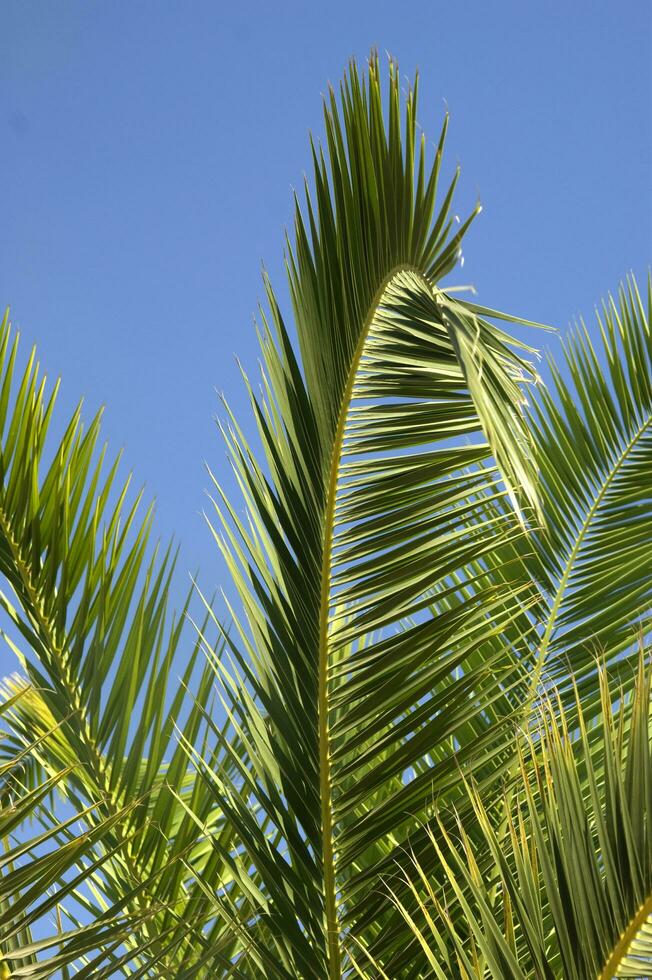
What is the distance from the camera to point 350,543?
6.24 ft

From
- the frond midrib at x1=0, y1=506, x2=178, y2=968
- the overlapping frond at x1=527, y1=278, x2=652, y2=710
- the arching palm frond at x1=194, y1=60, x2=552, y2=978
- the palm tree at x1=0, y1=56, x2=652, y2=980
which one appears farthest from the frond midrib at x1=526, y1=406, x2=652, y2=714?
the frond midrib at x1=0, y1=506, x2=178, y2=968

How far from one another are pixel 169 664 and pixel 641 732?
1.30 metres

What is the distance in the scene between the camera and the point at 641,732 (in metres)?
1.11

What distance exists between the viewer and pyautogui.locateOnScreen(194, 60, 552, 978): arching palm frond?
1809mm

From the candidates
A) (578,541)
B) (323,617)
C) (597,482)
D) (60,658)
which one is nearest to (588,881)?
(323,617)

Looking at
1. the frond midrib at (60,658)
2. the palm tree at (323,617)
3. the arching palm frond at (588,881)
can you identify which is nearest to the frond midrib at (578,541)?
the palm tree at (323,617)

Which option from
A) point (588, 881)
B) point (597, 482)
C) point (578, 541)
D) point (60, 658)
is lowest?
point (588, 881)

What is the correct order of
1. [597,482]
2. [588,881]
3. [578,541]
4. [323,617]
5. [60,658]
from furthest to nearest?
[597,482], [578,541], [60,658], [323,617], [588,881]

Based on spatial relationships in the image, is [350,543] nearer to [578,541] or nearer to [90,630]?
[90,630]

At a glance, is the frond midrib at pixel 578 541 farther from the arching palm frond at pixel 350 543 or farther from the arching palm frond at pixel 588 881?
the arching palm frond at pixel 588 881

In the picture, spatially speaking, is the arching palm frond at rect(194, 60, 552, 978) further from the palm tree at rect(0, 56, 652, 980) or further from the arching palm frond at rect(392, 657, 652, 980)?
the arching palm frond at rect(392, 657, 652, 980)

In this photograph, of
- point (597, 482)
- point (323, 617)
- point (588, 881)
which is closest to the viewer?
point (588, 881)

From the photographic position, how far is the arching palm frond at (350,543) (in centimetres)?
181

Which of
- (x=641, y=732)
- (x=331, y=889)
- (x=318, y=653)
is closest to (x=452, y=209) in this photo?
(x=318, y=653)
